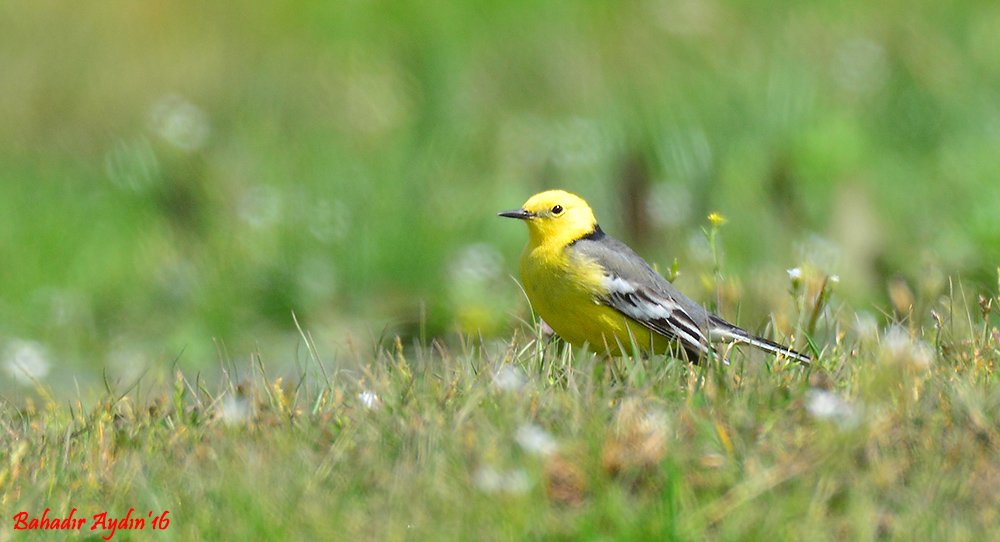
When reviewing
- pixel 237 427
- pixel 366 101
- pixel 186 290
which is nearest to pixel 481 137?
pixel 366 101

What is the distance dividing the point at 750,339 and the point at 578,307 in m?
0.77

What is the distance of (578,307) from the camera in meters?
4.95

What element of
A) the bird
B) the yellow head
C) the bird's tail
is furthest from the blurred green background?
the bird's tail

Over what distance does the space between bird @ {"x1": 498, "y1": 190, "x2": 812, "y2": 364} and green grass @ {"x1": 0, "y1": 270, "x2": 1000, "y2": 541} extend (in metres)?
0.89

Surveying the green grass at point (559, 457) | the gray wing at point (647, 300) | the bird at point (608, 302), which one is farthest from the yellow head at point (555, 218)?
the green grass at point (559, 457)

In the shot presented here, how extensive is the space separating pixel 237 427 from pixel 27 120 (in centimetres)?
858

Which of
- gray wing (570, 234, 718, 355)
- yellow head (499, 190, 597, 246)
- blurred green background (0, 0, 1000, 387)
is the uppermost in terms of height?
yellow head (499, 190, 597, 246)

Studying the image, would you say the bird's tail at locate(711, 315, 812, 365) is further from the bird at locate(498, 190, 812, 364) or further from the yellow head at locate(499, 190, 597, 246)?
the yellow head at locate(499, 190, 597, 246)

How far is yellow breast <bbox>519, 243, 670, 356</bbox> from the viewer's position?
16.3 ft

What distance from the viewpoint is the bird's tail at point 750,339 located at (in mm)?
4242

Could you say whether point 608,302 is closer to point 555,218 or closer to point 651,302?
point 651,302

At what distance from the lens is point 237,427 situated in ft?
12.1

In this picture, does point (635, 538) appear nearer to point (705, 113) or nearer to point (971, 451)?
point (971, 451)

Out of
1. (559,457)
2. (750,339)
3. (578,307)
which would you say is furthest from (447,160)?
(559,457)
